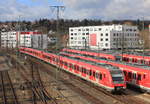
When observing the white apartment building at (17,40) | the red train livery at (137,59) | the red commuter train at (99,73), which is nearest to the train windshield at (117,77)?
the red commuter train at (99,73)

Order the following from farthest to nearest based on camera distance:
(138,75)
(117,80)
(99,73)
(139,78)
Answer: (99,73), (138,75), (139,78), (117,80)

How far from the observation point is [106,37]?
112 meters

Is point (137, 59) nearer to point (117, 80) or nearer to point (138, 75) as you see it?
point (138, 75)

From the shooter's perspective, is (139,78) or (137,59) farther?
(137,59)

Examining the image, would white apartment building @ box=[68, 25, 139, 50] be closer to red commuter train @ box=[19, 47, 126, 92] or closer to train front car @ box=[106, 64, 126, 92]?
red commuter train @ box=[19, 47, 126, 92]

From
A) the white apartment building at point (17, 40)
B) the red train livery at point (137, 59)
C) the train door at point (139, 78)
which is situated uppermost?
the white apartment building at point (17, 40)

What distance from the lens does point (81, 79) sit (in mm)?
35938

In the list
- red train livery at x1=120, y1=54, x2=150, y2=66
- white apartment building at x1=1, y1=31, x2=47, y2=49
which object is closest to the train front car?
red train livery at x1=120, y1=54, x2=150, y2=66

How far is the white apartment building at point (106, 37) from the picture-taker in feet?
364

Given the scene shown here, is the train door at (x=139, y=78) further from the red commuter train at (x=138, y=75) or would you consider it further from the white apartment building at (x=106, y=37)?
the white apartment building at (x=106, y=37)

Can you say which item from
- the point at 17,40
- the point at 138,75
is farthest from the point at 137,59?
the point at 17,40

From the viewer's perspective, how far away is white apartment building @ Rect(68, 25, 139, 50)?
110812 millimetres

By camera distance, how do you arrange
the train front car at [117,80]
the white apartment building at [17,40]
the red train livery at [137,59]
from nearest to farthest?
the train front car at [117,80]
the red train livery at [137,59]
the white apartment building at [17,40]

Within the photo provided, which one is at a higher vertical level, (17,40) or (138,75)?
(17,40)
